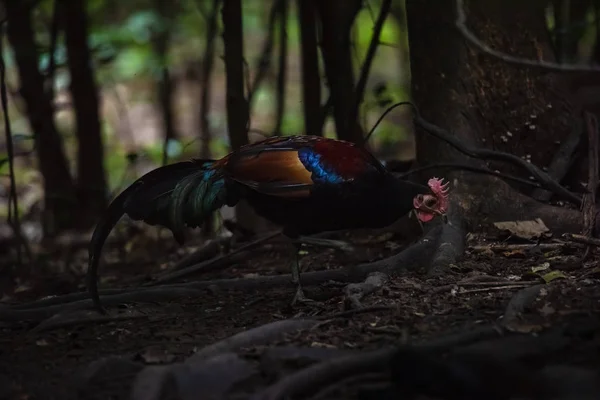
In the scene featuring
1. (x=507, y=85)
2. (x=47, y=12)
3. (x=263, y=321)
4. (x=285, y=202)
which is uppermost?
(x=47, y=12)

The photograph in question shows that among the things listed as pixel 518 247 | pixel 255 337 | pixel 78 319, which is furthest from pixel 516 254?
pixel 78 319

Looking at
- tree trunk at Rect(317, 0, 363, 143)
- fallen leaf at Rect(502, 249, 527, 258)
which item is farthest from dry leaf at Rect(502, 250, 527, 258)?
tree trunk at Rect(317, 0, 363, 143)

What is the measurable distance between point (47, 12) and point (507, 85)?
7.39 metres

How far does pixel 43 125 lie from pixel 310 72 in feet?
9.18

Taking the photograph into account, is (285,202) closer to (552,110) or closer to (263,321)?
(263,321)

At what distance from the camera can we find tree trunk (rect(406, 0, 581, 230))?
5.25m

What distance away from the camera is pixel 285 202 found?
4.56 meters

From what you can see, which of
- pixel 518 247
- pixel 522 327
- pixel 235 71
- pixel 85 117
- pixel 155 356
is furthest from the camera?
pixel 85 117

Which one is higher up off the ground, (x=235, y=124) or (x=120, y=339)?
(x=235, y=124)

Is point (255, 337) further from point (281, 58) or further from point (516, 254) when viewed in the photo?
point (281, 58)

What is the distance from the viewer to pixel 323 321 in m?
3.95

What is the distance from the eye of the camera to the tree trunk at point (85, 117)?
8.48 meters

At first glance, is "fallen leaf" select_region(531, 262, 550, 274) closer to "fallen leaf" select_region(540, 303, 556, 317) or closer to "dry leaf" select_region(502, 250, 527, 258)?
"dry leaf" select_region(502, 250, 527, 258)

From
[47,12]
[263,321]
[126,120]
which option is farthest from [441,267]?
[126,120]
